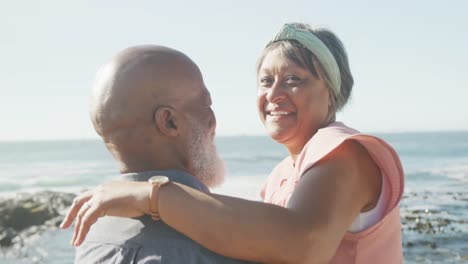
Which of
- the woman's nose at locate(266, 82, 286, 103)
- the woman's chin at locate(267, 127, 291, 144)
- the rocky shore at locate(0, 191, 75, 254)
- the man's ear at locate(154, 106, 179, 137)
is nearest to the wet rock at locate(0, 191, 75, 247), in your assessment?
the rocky shore at locate(0, 191, 75, 254)

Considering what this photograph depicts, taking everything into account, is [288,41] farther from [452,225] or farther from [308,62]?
[452,225]

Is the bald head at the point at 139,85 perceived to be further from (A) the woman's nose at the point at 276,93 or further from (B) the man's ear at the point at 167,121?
(A) the woman's nose at the point at 276,93

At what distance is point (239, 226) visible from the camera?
2277mm

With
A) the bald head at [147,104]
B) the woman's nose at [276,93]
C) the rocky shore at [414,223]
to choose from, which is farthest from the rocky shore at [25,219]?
the bald head at [147,104]

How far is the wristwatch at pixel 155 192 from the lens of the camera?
7.63 ft

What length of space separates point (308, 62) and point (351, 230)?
1.00 meters

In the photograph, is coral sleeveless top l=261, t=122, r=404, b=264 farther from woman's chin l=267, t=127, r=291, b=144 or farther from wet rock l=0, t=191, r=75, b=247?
wet rock l=0, t=191, r=75, b=247

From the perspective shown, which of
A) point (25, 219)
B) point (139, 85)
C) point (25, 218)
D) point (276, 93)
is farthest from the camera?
point (25, 218)

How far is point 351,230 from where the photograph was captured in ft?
9.03

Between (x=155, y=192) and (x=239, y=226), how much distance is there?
311 millimetres

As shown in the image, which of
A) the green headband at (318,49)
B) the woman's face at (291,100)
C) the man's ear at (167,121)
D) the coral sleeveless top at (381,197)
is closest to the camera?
the man's ear at (167,121)

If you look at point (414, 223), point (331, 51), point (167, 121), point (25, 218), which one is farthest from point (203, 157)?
point (25, 218)

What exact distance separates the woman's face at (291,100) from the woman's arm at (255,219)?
3.50 ft

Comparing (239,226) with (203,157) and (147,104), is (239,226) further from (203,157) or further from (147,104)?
(147,104)
